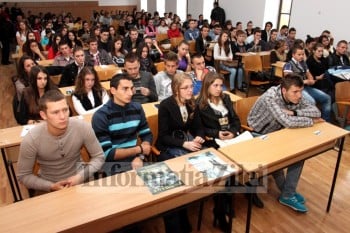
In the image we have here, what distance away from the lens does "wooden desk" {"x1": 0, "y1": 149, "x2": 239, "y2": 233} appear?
145 cm

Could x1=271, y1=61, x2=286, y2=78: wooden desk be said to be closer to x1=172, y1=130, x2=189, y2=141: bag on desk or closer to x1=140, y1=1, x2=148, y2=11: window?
x1=172, y1=130, x2=189, y2=141: bag on desk

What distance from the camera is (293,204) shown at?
2.72m

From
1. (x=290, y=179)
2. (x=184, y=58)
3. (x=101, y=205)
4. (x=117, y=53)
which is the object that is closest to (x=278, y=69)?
(x=184, y=58)

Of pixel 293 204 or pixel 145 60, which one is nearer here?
pixel 293 204

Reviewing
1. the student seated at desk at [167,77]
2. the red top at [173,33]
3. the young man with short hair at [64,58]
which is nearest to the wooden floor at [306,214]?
the student seated at desk at [167,77]

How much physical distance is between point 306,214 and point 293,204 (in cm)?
14

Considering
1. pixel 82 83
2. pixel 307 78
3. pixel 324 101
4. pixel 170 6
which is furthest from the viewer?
pixel 170 6

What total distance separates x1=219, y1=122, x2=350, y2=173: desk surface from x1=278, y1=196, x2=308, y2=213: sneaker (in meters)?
0.61

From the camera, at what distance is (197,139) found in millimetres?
2486

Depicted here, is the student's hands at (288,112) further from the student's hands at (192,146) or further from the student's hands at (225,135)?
the student's hands at (192,146)

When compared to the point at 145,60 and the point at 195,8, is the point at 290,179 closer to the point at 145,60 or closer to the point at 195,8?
the point at 145,60

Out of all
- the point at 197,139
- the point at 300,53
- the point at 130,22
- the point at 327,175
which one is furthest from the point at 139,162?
the point at 130,22

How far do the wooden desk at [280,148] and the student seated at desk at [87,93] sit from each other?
1628 mm

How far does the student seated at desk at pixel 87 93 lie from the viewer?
3084mm
